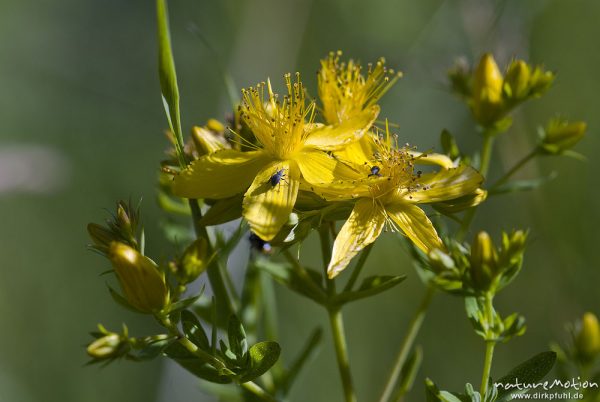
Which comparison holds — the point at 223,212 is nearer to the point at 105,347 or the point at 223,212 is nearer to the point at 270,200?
the point at 270,200

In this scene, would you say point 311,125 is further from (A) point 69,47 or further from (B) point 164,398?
(A) point 69,47

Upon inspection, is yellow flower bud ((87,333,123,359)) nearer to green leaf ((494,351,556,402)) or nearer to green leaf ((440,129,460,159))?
green leaf ((494,351,556,402))

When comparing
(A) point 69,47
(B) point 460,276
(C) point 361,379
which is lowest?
(C) point 361,379

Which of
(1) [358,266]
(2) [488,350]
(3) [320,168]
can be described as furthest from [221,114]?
(2) [488,350]

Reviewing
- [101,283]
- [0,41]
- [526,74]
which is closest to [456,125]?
[526,74]

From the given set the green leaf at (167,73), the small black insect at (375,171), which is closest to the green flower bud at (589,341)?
the small black insect at (375,171)
